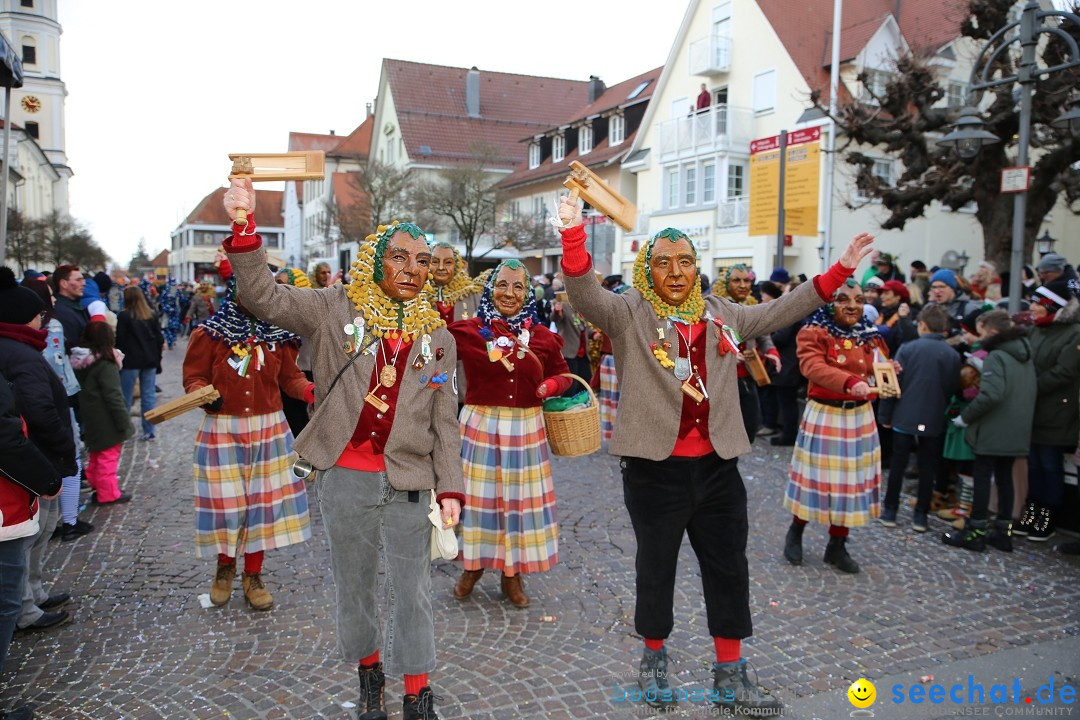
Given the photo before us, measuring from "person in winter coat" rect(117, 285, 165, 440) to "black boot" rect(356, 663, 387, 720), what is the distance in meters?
7.73

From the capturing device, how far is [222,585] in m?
4.97

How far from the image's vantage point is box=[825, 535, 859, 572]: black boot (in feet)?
18.6

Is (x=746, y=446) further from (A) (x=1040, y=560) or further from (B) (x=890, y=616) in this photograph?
(A) (x=1040, y=560)

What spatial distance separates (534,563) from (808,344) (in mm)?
2586

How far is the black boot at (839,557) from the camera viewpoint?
5676mm

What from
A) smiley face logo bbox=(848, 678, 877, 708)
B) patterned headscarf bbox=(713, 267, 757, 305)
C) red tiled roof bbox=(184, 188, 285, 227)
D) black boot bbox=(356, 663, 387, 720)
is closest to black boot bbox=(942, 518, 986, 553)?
smiley face logo bbox=(848, 678, 877, 708)

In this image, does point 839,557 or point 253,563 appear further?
point 839,557

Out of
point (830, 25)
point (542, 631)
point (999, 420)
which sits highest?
point (830, 25)

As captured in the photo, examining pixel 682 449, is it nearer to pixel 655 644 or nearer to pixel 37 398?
pixel 655 644

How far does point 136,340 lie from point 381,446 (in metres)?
8.33

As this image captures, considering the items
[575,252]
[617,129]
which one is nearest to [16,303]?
[575,252]

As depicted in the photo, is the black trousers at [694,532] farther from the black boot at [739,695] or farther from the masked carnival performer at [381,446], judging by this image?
the masked carnival performer at [381,446]

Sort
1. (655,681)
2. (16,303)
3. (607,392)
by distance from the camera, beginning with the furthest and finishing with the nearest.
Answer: (607,392) < (16,303) < (655,681)

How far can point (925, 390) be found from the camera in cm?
671
